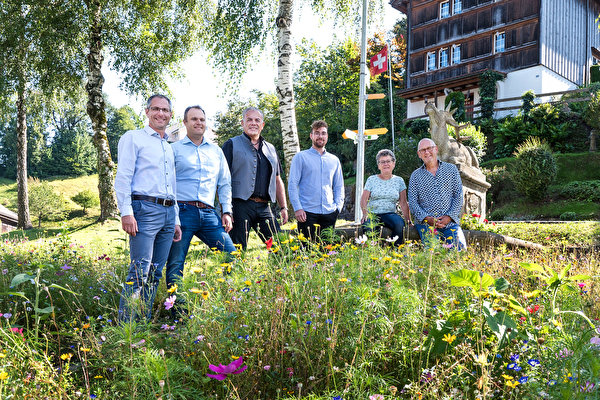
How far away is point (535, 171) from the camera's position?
14523mm

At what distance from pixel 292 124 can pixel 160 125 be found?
242 inches

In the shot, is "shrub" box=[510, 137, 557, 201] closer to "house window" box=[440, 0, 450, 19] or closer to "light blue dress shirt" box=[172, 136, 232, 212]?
"light blue dress shirt" box=[172, 136, 232, 212]

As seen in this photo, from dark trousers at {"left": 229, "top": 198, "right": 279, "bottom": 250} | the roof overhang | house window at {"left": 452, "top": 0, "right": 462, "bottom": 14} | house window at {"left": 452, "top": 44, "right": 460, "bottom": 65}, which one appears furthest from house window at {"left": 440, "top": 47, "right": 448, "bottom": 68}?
dark trousers at {"left": 229, "top": 198, "right": 279, "bottom": 250}

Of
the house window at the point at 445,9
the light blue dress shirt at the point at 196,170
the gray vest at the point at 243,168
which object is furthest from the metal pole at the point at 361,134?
the house window at the point at 445,9

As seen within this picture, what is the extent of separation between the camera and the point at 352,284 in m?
2.57

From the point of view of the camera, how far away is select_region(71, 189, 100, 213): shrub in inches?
1313

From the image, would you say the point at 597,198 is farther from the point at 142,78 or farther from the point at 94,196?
the point at 94,196

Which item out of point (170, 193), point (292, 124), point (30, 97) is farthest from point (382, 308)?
point (30, 97)

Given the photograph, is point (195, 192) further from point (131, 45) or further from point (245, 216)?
point (131, 45)

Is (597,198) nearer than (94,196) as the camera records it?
Yes

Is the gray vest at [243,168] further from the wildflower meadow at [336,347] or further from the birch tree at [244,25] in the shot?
the birch tree at [244,25]

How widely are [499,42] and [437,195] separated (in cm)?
2414

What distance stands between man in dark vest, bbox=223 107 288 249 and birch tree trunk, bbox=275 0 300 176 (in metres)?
4.50

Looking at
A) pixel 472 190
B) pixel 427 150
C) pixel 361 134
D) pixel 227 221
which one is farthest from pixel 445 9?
pixel 227 221
